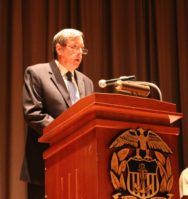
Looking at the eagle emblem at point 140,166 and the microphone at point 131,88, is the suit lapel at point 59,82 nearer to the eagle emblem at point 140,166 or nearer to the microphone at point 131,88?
the microphone at point 131,88

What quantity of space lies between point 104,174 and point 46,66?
4.07 ft

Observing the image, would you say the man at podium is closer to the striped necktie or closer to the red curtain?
the striped necktie

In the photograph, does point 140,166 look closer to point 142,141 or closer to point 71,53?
point 142,141

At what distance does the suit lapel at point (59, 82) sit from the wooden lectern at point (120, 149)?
684 mm

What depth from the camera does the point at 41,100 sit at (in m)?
2.52

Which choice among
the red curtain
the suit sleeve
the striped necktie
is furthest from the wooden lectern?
the red curtain

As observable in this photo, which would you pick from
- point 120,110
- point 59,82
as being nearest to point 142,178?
point 120,110

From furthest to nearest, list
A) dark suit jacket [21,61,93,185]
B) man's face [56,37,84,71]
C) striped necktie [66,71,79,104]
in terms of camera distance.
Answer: man's face [56,37,84,71], striped necktie [66,71,79,104], dark suit jacket [21,61,93,185]

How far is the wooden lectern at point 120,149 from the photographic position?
1.58 metres

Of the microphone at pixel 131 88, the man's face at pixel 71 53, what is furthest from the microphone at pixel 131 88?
the man's face at pixel 71 53

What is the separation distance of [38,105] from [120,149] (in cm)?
92

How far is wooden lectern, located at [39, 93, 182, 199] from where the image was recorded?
1.58 metres

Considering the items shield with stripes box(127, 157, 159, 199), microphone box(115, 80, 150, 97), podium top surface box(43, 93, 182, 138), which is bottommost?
shield with stripes box(127, 157, 159, 199)

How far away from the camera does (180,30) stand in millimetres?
4695
